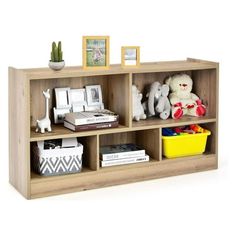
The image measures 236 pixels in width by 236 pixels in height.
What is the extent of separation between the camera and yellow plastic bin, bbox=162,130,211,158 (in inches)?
188

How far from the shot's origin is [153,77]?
4957 millimetres

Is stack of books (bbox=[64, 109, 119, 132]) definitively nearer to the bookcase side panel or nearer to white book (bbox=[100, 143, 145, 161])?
white book (bbox=[100, 143, 145, 161])

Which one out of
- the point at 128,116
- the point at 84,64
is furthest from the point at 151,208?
the point at 84,64

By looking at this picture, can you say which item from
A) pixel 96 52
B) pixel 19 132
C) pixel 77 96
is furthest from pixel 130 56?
pixel 19 132

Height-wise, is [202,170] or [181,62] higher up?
[181,62]

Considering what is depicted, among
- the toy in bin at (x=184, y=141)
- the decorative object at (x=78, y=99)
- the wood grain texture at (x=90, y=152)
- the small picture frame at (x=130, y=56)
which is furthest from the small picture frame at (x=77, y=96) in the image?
the toy in bin at (x=184, y=141)

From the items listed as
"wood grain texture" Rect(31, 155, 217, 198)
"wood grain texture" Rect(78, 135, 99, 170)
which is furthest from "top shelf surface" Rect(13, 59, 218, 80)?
"wood grain texture" Rect(31, 155, 217, 198)

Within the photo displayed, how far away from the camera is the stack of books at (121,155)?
4.57 m

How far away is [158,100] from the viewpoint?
4.84 metres

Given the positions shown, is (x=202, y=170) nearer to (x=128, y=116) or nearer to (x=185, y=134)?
(x=185, y=134)

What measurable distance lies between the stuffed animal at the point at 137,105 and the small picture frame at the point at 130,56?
199 mm

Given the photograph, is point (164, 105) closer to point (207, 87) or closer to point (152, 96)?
point (152, 96)

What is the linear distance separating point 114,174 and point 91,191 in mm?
216

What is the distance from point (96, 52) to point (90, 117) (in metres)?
0.44
